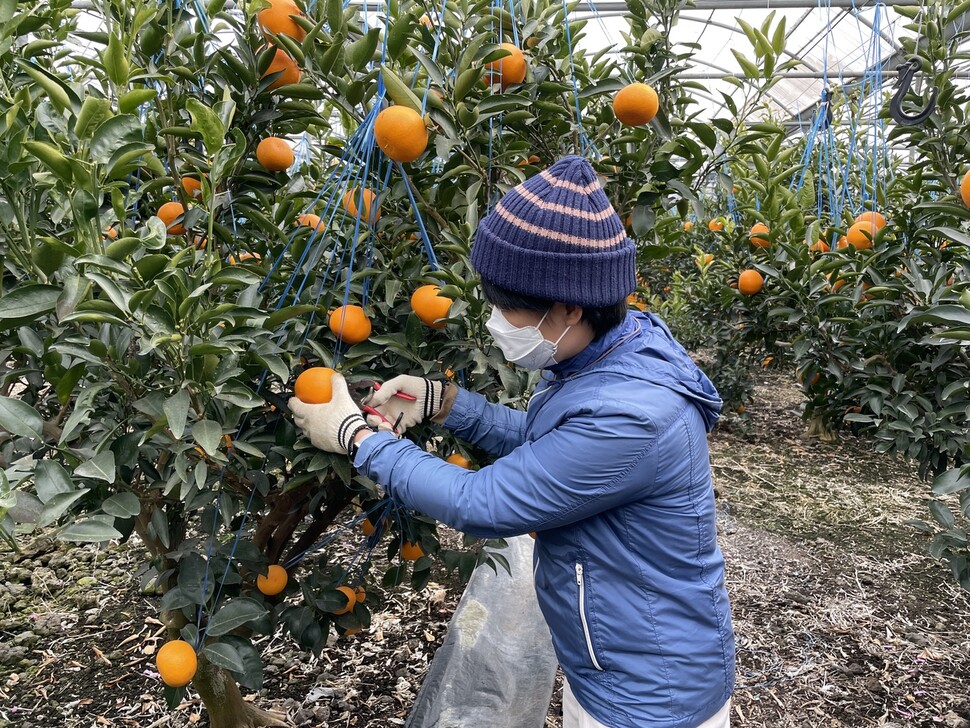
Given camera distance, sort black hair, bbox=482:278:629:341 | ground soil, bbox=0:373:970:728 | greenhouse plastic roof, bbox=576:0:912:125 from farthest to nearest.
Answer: greenhouse plastic roof, bbox=576:0:912:125 < ground soil, bbox=0:373:970:728 < black hair, bbox=482:278:629:341

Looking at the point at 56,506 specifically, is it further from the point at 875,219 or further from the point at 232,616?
the point at 875,219

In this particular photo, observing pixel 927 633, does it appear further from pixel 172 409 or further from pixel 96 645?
pixel 96 645

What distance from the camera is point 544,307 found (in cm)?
108

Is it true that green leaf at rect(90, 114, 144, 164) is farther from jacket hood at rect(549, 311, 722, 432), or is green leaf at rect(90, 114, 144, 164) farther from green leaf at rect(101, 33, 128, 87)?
jacket hood at rect(549, 311, 722, 432)

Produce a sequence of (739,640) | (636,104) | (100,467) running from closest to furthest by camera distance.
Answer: (100,467) < (636,104) < (739,640)

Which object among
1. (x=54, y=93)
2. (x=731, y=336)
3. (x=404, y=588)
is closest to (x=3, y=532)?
(x=54, y=93)

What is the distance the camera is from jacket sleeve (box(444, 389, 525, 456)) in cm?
135

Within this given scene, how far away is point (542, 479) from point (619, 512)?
15 cm

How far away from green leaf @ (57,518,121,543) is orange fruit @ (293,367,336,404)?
0.34 metres

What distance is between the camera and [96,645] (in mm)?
2445

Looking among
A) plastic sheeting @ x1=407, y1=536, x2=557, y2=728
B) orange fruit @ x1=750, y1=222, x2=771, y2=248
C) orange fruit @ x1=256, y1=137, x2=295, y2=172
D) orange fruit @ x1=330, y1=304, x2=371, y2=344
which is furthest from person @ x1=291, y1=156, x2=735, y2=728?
orange fruit @ x1=750, y1=222, x2=771, y2=248

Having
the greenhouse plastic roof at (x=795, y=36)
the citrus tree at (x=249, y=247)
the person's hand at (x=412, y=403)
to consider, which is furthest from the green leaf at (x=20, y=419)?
the greenhouse plastic roof at (x=795, y=36)

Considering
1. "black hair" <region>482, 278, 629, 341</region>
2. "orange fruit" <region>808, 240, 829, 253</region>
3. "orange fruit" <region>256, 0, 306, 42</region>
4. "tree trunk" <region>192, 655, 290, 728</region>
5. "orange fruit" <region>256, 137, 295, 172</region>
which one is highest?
"orange fruit" <region>256, 0, 306, 42</region>

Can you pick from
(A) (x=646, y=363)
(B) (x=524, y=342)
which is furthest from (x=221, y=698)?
(A) (x=646, y=363)
